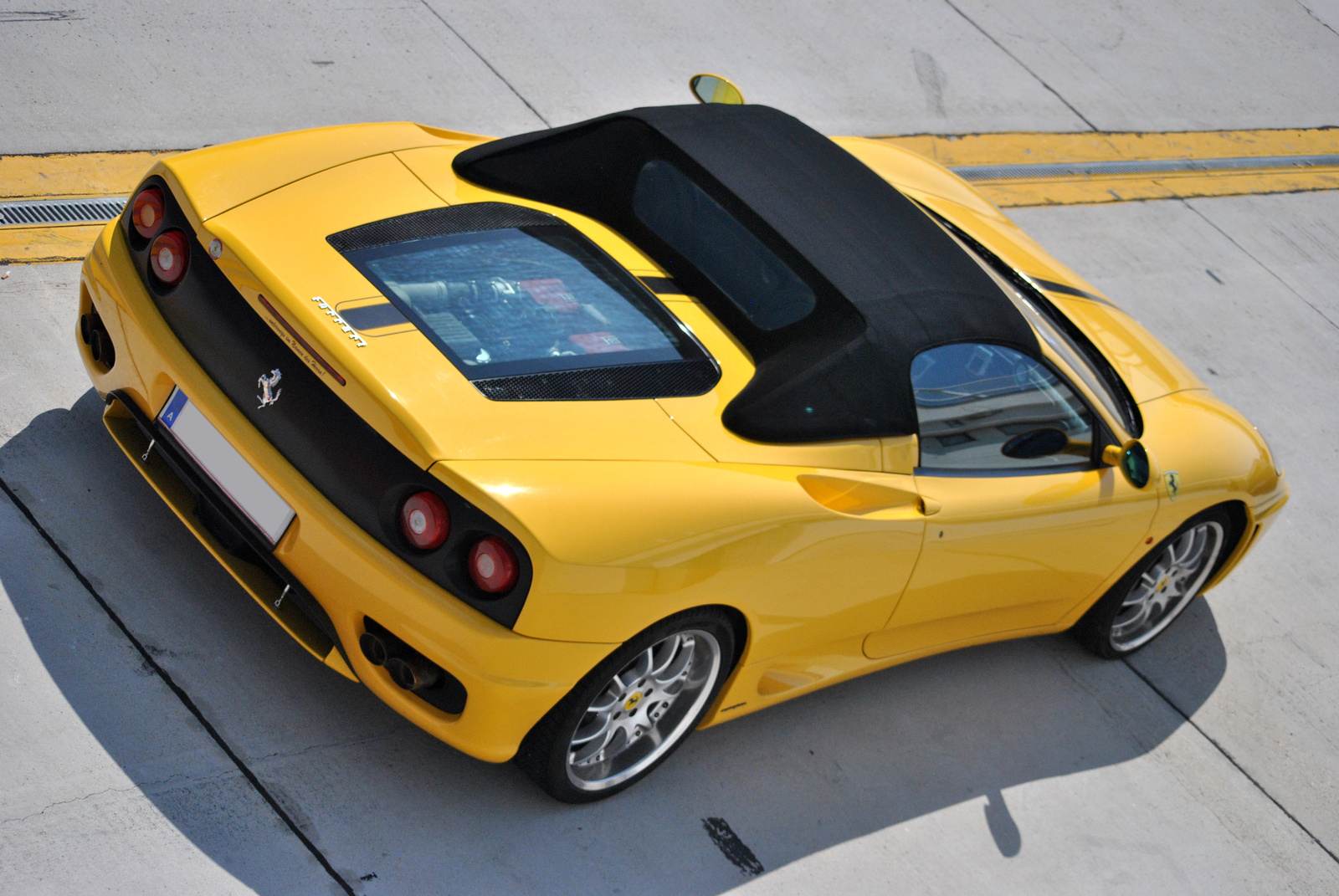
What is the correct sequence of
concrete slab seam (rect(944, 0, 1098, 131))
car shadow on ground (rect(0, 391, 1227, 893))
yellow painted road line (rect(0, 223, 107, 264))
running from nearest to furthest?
car shadow on ground (rect(0, 391, 1227, 893)), yellow painted road line (rect(0, 223, 107, 264)), concrete slab seam (rect(944, 0, 1098, 131))

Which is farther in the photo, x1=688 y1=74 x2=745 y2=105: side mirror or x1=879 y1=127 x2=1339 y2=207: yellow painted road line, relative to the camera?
→ x1=879 y1=127 x2=1339 y2=207: yellow painted road line

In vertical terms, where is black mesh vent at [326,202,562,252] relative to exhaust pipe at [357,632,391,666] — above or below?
above

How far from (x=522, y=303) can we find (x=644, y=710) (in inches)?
39.9

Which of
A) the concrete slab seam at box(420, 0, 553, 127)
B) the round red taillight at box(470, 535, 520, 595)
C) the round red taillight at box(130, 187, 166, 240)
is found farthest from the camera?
the concrete slab seam at box(420, 0, 553, 127)

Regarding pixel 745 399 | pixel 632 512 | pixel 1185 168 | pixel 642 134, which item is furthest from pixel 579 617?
pixel 1185 168

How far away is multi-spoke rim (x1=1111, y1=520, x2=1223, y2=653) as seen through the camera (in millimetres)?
4219

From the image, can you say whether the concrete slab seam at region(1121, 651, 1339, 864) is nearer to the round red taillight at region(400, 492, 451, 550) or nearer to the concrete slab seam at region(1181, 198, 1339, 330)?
the round red taillight at region(400, 492, 451, 550)

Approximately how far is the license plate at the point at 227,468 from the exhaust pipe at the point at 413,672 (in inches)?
15.2

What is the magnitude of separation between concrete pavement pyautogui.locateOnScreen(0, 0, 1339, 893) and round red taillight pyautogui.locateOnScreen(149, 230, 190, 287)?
776 millimetres

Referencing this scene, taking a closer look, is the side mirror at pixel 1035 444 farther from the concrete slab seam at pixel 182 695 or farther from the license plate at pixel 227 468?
the concrete slab seam at pixel 182 695

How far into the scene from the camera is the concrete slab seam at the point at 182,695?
9.36ft

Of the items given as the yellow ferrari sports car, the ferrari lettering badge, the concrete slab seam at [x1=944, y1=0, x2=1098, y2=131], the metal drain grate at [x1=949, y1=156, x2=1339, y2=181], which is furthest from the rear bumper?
the concrete slab seam at [x1=944, y1=0, x2=1098, y2=131]

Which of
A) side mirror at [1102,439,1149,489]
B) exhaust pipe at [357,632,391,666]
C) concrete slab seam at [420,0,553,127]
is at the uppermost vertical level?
side mirror at [1102,439,1149,489]

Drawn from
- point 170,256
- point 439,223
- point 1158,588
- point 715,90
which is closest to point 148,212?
point 170,256
